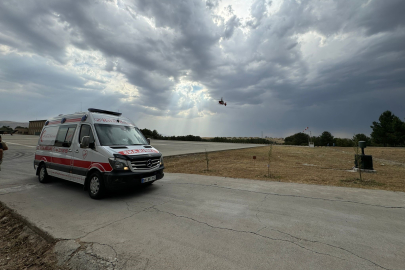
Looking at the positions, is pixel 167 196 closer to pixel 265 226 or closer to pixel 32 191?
pixel 265 226

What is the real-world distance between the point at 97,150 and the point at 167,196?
2337 millimetres

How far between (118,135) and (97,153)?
3.23 feet

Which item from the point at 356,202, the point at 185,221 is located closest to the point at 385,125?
the point at 356,202

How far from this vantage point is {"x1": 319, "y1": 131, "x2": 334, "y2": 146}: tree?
8131cm

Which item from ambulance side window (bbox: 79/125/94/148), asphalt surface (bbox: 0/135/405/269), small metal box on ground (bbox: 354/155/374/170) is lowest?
asphalt surface (bbox: 0/135/405/269)

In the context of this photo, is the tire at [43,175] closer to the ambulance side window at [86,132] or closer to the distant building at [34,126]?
the ambulance side window at [86,132]

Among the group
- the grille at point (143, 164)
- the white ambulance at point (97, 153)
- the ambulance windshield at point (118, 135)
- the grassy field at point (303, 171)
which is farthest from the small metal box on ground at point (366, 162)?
the ambulance windshield at point (118, 135)

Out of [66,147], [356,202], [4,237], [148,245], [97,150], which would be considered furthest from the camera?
[66,147]

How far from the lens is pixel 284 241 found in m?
3.20

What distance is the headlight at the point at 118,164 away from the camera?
5.29m

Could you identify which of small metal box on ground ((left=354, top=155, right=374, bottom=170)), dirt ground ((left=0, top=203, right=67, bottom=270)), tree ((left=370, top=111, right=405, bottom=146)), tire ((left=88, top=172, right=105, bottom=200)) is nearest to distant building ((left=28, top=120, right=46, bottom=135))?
tire ((left=88, top=172, right=105, bottom=200))

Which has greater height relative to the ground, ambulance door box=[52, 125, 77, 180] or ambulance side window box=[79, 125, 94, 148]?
ambulance side window box=[79, 125, 94, 148]

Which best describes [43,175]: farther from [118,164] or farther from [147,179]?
[147,179]

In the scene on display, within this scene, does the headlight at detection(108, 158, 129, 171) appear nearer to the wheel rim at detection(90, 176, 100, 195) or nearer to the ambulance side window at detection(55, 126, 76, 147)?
the wheel rim at detection(90, 176, 100, 195)
